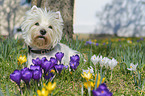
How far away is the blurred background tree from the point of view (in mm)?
11656

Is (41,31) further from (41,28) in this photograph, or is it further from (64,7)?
(64,7)

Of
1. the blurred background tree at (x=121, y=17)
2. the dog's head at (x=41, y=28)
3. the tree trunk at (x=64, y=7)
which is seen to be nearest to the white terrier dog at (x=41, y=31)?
the dog's head at (x=41, y=28)

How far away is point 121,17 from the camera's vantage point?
460 inches

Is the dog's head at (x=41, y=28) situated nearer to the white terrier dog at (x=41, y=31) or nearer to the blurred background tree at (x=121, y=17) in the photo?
the white terrier dog at (x=41, y=31)

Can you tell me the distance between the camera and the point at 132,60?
2.90 m

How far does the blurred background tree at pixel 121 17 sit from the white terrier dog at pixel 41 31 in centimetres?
930

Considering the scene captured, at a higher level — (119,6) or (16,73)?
(119,6)

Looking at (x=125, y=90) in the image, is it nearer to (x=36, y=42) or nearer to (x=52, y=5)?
(x=36, y=42)

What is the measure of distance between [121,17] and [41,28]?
401 inches

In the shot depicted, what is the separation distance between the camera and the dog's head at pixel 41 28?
2.64 metres

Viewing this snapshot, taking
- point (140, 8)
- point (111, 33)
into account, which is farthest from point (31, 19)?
point (140, 8)

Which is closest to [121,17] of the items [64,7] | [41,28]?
[64,7]

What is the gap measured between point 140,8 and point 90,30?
4.14 m

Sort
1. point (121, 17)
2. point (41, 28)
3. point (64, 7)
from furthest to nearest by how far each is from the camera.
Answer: point (121, 17) < point (64, 7) < point (41, 28)
